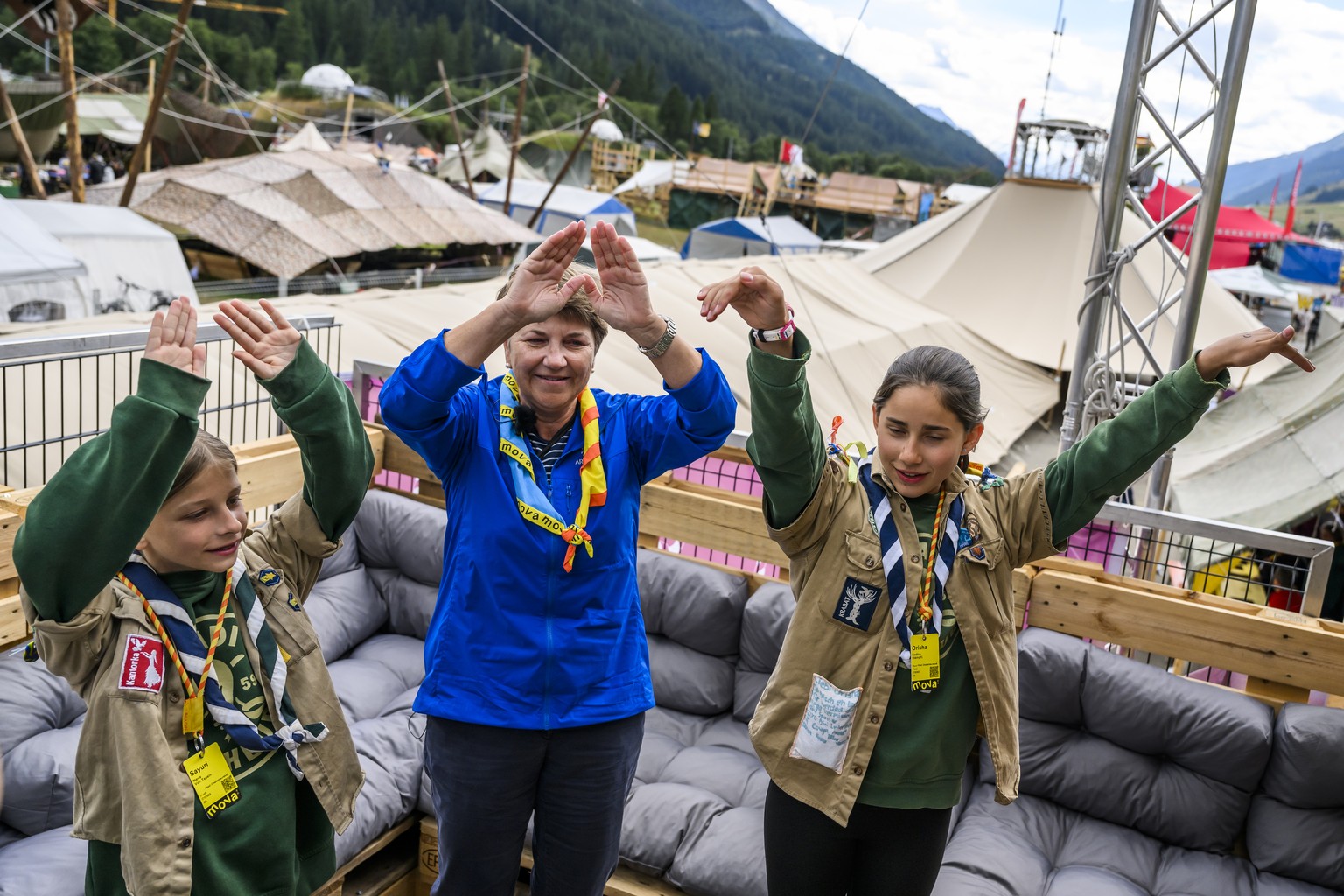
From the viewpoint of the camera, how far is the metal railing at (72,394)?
296 cm

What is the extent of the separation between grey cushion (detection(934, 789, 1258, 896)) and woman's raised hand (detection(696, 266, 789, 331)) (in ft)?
5.23

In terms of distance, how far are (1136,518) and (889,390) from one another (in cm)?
171

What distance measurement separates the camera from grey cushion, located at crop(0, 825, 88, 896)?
2.04 m

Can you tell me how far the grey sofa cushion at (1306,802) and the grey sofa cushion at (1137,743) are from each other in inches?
2.1

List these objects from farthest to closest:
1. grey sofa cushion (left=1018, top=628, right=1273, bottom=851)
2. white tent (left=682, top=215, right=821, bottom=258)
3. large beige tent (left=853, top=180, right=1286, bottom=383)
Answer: white tent (left=682, top=215, right=821, bottom=258) < large beige tent (left=853, top=180, right=1286, bottom=383) < grey sofa cushion (left=1018, top=628, right=1273, bottom=851)

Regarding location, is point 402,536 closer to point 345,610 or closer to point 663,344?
point 345,610

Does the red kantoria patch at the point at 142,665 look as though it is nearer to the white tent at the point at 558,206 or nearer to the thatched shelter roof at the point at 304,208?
the thatched shelter roof at the point at 304,208

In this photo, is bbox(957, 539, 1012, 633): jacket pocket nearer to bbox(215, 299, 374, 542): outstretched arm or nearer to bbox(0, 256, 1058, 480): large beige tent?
bbox(215, 299, 374, 542): outstretched arm

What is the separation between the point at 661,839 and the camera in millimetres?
2527

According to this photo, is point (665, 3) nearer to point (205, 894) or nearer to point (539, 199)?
point (539, 199)

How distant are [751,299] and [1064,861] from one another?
193 cm

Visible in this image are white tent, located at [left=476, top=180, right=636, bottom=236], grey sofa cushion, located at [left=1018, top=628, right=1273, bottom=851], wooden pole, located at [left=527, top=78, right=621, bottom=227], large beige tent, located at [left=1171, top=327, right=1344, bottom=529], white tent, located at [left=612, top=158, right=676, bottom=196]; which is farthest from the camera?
white tent, located at [left=612, top=158, right=676, bottom=196]

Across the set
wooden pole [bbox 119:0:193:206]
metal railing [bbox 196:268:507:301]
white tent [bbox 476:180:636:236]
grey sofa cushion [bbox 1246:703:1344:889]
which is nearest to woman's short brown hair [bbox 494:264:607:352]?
grey sofa cushion [bbox 1246:703:1344:889]

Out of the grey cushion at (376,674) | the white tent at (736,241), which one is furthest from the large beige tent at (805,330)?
the white tent at (736,241)
